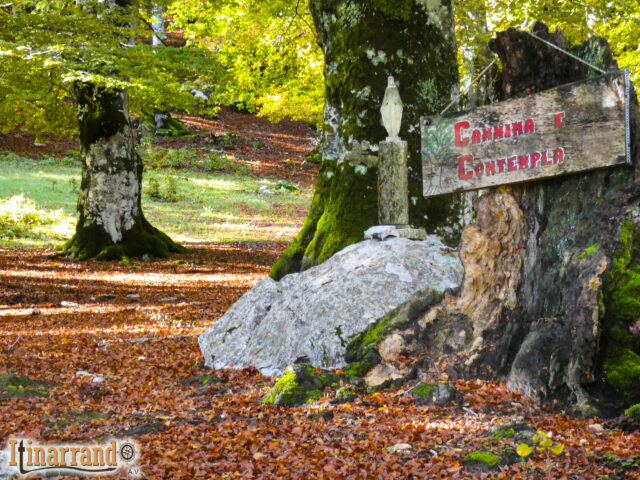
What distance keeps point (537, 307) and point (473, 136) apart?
1381 mm

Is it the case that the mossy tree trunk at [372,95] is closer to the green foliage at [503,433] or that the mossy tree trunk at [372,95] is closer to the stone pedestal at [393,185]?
the stone pedestal at [393,185]

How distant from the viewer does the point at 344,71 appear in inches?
328

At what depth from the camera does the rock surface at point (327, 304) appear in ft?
19.7

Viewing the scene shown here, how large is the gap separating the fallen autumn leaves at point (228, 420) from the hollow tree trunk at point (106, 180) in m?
6.18

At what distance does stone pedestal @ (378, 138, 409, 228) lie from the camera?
7277mm

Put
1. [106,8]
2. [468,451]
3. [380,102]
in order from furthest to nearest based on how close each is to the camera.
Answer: [106,8] < [380,102] < [468,451]

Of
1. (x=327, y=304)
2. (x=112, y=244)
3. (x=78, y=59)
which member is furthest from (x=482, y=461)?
(x=112, y=244)

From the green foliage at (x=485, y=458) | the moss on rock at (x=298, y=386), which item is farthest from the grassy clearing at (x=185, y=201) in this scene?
the green foliage at (x=485, y=458)

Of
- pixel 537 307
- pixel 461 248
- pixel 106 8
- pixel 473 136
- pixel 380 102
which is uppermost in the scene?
Answer: pixel 106 8

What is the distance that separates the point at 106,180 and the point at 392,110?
9283 millimetres

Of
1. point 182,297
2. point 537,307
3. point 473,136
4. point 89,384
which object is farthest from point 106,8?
point 537,307

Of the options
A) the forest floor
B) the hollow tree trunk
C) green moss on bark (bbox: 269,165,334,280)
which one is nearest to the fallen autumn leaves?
the forest floor

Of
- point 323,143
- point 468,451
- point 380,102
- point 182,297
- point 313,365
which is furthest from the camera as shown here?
point 182,297

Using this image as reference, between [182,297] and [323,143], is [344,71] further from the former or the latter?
[182,297]
